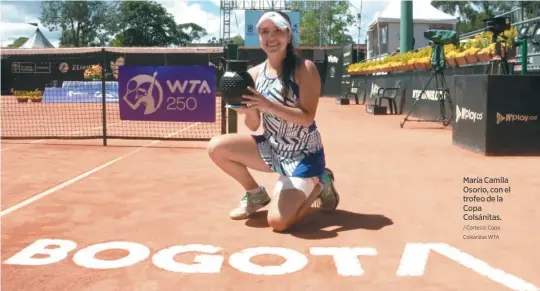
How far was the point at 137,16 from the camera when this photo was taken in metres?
87.5

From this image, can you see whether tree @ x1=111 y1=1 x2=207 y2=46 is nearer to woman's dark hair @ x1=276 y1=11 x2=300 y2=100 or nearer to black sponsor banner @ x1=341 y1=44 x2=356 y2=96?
black sponsor banner @ x1=341 y1=44 x2=356 y2=96

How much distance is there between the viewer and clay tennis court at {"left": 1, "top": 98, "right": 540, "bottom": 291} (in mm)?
3518

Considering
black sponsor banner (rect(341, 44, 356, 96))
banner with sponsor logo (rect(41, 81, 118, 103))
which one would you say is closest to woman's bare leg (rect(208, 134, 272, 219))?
banner with sponsor logo (rect(41, 81, 118, 103))

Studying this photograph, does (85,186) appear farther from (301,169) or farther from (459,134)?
(459,134)

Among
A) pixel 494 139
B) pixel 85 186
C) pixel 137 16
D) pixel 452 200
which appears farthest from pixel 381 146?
pixel 137 16

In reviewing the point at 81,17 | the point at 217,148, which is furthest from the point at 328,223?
the point at 81,17

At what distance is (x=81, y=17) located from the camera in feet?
276

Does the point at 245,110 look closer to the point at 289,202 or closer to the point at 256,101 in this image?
the point at 256,101

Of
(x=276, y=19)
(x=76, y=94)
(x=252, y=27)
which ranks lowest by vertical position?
(x=76, y=94)

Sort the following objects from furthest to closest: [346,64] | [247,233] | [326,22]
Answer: [326,22] → [346,64] → [247,233]

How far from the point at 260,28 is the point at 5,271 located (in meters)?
2.52

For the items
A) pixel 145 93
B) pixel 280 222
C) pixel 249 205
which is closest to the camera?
pixel 280 222

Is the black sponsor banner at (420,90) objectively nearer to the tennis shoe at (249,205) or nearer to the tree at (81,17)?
→ the tennis shoe at (249,205)

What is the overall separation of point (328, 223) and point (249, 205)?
699 mm
